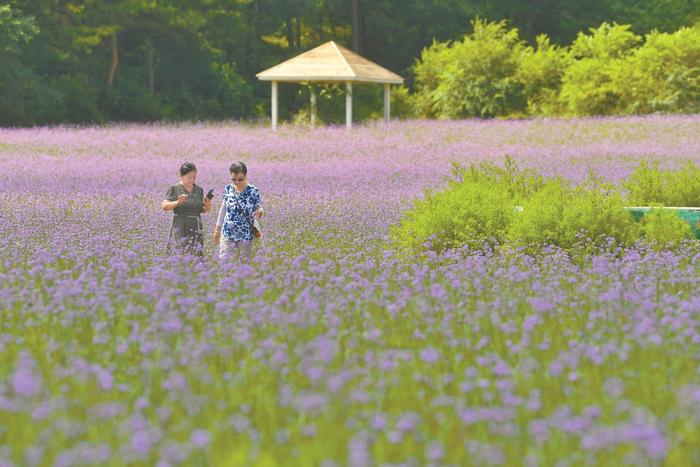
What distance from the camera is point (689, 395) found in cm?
403

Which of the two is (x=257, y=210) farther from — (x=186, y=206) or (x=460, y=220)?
(x=460, y=220)

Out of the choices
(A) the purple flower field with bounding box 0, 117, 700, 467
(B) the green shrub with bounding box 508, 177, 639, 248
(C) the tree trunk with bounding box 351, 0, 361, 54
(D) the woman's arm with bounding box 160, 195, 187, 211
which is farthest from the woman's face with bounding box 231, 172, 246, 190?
(C) the tree trunk with bounding box 351, 0, 361, 54

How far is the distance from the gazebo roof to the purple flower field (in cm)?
2618

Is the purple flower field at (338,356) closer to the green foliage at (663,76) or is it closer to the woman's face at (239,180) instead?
the woman's face at (239,180)

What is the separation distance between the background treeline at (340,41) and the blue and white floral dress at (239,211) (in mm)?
29263

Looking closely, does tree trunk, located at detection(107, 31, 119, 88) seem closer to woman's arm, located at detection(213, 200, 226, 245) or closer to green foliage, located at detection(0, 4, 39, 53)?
green foliage, located at detection(0, 4, 39, 53)

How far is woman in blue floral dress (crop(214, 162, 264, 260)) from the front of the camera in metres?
9.13

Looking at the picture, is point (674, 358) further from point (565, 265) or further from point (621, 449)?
point (565, 265)

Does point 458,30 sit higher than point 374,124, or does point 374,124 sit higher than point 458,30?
point 458,30

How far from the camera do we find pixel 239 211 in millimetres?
9156

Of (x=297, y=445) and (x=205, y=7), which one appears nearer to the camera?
(x=297, y=445)

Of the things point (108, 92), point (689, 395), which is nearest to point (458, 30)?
point (108, 92)

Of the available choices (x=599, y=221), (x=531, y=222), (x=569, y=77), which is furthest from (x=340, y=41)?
(x=531, y=222)

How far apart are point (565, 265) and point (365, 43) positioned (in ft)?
165
